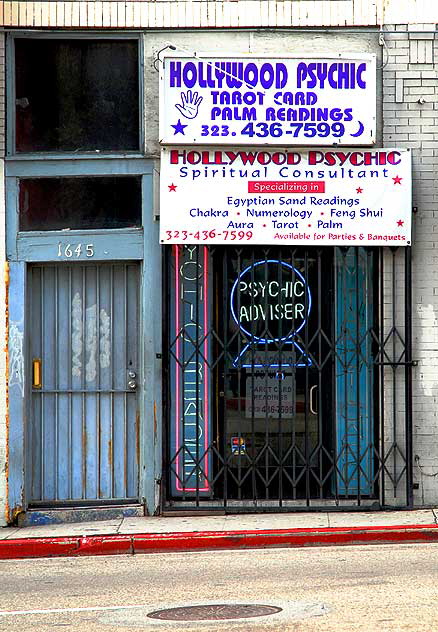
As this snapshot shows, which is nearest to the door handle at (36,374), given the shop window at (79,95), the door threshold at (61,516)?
the door threshold at (61,516)

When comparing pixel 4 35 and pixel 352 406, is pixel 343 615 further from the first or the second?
pixel 4 35

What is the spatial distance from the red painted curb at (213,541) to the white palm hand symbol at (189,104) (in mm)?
4106

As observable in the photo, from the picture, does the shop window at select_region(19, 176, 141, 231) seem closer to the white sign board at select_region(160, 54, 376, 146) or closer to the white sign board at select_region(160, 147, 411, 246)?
the white sign board at select_region(160, 147, 411, 246)

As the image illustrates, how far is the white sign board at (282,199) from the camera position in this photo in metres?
12.5

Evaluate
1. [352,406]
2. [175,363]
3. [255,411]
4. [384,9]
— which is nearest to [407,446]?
Answer: [352,406]

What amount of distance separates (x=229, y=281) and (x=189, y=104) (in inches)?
71.2

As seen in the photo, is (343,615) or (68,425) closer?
(343,615)

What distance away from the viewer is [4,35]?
497 inches

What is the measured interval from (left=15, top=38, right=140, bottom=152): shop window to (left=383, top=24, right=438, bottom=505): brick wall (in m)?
2.60

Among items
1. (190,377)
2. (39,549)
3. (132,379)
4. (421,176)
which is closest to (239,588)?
(39,549)

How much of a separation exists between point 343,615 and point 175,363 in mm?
5393

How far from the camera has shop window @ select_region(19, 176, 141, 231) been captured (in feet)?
41.7

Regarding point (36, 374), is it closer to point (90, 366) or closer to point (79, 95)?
point (90, 366)

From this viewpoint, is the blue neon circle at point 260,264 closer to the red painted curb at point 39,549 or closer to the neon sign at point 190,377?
the neon sign at point 190,377
